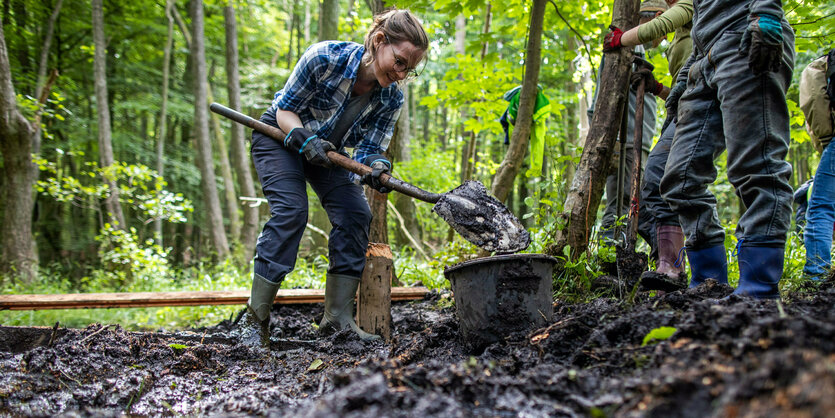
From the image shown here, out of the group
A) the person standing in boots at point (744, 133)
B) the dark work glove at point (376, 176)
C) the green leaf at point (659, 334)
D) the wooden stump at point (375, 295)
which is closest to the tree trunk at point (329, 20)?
the dark work glove at point (376, 176)

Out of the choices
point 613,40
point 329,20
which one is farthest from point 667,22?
point 329,20

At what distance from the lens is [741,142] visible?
2.14 m

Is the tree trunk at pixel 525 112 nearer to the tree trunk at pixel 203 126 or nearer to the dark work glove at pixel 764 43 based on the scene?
the dark work glove at pixel 764 43

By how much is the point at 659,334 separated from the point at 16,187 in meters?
8.92

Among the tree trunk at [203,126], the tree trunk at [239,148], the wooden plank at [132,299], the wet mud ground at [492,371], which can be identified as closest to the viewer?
the wet mud ground at [492,371]

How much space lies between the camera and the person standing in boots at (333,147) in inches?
105

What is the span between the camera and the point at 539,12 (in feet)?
14.3

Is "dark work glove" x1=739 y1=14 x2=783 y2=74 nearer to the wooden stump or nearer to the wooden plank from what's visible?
the wooden stump

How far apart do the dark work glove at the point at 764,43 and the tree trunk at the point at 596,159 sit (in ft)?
3.50

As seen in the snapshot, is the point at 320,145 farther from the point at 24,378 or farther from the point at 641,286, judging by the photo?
the point at 641,286

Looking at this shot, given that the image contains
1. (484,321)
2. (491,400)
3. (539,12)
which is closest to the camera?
(491,400)

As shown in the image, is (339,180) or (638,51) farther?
(638,51)

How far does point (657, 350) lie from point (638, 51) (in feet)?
11.3

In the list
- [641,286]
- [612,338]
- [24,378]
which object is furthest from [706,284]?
[24,378]
